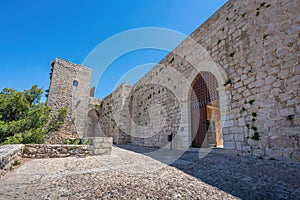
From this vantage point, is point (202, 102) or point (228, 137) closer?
point (228, 137)

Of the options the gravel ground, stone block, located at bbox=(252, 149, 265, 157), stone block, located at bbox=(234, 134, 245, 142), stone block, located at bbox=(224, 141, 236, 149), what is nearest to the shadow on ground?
the gravel ground

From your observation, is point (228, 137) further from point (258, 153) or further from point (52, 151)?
point (52, 151)

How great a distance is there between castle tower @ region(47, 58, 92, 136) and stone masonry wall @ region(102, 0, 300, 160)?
26.6 ft

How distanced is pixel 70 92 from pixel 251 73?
11.7 meters

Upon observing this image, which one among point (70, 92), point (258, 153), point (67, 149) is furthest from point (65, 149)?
point (70, 92)

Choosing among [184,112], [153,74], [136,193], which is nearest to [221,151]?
[184,112]

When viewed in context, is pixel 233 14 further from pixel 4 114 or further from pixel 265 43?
pixel 4 114

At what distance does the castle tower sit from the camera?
10547mm

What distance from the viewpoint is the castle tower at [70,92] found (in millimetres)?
10547

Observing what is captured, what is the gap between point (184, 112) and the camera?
6.33m

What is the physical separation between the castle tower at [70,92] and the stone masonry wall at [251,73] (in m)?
8.12

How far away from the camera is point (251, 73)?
397 centimetres

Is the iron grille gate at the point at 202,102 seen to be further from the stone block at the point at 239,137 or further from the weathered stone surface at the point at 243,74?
the stone block at the point at 239,137

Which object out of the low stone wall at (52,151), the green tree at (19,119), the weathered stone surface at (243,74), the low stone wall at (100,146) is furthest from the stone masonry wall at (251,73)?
the green tree at (19,119)
